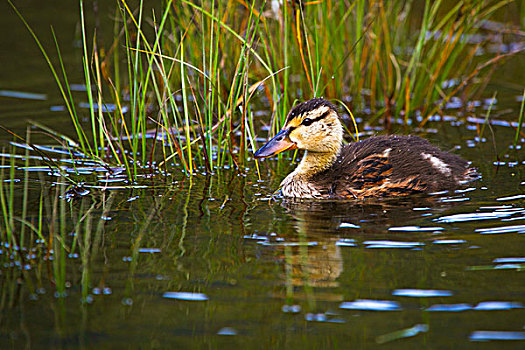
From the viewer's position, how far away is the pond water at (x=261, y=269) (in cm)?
363

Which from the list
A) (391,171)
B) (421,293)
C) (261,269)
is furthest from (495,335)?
(391,171)

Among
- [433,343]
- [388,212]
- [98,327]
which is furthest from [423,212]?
[98,327]

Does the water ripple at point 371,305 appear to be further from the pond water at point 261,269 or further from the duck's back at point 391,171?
the duck's back at point 391,171

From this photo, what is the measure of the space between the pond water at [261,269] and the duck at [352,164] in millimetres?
172

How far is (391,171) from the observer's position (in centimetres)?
614

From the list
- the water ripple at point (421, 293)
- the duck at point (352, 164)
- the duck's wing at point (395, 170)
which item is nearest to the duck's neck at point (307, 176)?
the duck at point (352, 164)

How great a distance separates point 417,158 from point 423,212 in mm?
876

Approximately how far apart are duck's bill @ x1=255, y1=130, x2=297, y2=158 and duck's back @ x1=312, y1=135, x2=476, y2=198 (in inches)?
14.5

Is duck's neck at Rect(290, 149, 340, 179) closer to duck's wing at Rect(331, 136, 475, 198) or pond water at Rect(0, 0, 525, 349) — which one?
duck's wing at Rect(331, 136, 475, 198)

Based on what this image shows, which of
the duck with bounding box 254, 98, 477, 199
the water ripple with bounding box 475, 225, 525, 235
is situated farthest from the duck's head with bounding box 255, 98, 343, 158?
the water ripple with bounding box 475, 225, 525, 235

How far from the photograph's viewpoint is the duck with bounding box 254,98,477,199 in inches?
240

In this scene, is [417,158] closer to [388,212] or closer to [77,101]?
[388,212]

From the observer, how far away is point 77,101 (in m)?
9.06

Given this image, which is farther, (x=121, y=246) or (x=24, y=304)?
(x=121, y=246)
